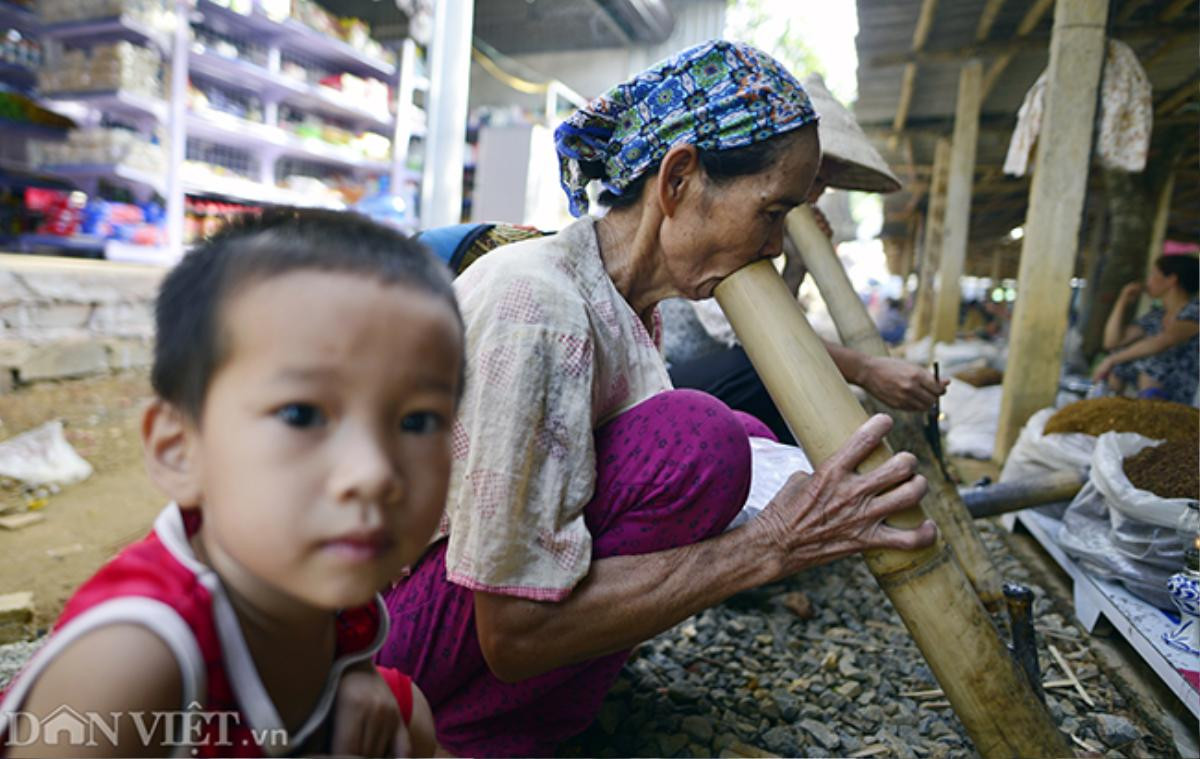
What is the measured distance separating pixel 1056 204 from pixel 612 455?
11.5 feet

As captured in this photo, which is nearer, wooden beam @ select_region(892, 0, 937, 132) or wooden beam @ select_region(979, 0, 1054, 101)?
wooden beam @ select_region(979, 0, 1054, 101)

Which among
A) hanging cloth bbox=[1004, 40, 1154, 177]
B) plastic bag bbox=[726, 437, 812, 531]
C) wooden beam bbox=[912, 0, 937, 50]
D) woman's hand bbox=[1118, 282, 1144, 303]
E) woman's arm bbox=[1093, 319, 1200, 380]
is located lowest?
plastic bag bbox=[726, 437, 812, 531]

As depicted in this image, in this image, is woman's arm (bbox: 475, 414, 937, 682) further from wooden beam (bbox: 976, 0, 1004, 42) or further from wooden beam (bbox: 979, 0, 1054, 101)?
wooden beam (bbox: 976, 0, 1004, 42)

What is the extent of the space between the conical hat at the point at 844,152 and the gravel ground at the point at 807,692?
143 cm

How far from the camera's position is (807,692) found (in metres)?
1.98

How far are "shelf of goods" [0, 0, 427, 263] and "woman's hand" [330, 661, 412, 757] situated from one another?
5.84m

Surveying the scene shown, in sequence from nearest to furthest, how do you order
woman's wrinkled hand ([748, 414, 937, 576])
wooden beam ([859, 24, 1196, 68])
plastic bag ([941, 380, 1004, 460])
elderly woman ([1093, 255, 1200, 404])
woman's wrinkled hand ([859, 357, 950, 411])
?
woman's wrinkled hand ([748, 414, 937, 576]), woman's wrinkled hand ([859, 357, 950, 411]), plastic bag ([941, 380, 1004, 460]), elderly woman ([1093, 255, 1200, 404]), wooden beam ([859, 24, 1196, 68])

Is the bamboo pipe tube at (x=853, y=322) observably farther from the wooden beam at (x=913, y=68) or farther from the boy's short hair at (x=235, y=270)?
the wooden beam at (x=913, y=68)

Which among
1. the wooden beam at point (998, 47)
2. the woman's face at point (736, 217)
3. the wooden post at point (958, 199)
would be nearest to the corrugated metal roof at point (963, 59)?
the wooden beam at point (998, 47)

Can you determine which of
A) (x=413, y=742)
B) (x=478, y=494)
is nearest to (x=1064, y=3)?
(x=478, y=494)

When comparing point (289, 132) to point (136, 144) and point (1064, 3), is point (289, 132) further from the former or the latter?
point (1064, 3)

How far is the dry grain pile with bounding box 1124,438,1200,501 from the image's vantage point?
2184mm

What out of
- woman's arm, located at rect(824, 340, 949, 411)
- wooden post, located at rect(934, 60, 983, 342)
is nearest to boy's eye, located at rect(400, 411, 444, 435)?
woman's arm, located at rect(824, 340, 949, 411)

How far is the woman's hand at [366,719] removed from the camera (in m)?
0.91
